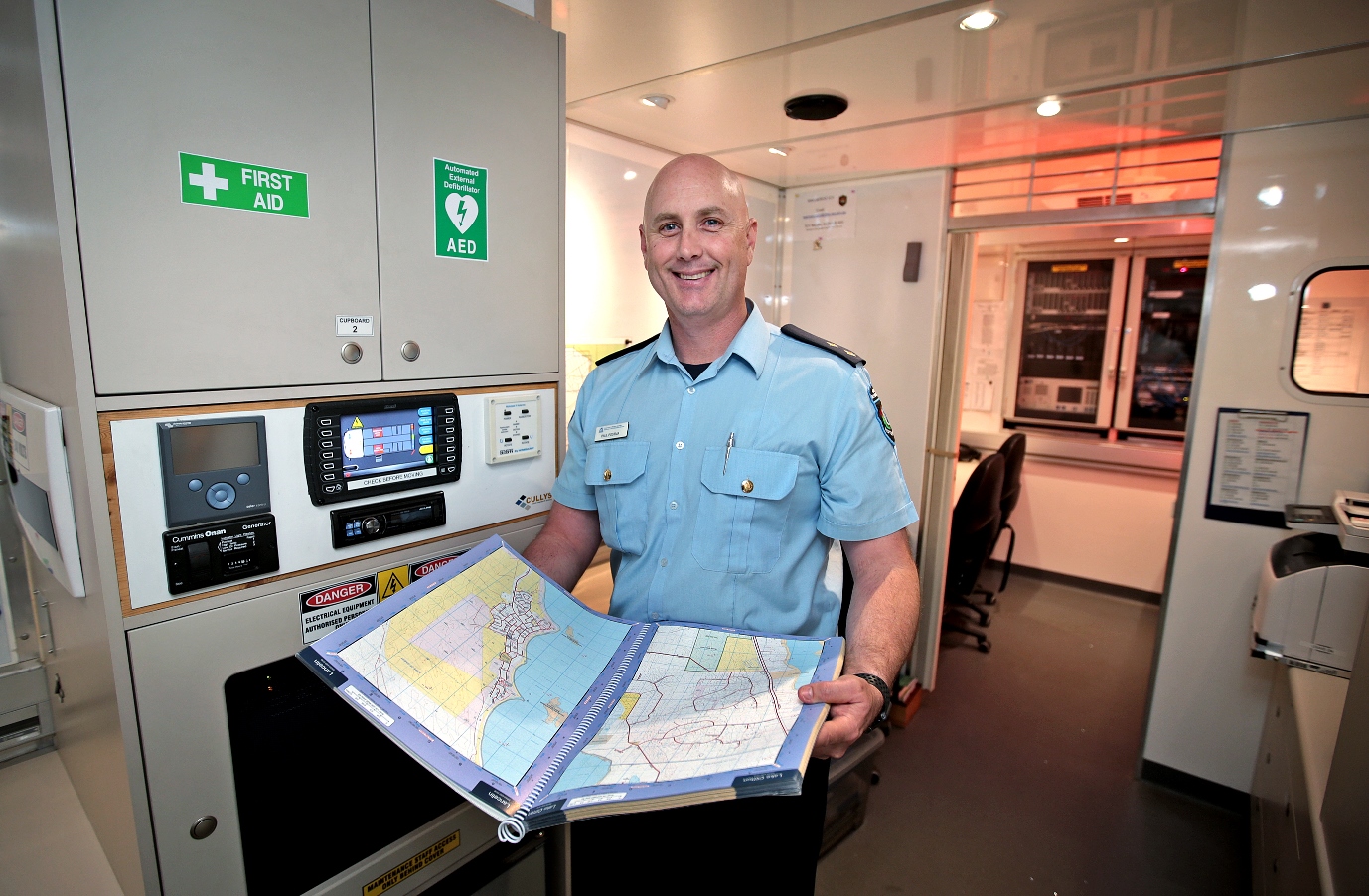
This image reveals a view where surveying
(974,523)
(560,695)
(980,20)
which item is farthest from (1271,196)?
(560,695)

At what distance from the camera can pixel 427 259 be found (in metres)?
1.28

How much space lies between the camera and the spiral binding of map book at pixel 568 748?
81cm

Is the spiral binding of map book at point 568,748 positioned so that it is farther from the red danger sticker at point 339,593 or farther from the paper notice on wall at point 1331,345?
the paper notice on wall at point 1331,345

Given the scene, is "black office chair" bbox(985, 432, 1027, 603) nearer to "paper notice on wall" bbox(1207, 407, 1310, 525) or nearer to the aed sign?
"paper notice on wall" bbox(1207, 407, 1310, 525)

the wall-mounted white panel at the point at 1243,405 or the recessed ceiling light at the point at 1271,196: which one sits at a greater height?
the recessed ceiling light at the point at 1271,196

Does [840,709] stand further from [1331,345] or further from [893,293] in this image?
[1331,345]

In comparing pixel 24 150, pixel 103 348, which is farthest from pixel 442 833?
pixel 24 150

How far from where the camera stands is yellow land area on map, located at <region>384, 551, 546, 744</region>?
984mm

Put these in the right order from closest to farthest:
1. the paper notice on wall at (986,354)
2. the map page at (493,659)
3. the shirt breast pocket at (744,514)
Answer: the map page at (493,659) < the shirt breast pocket at (744,514) < the paper notice on wall at (986,354)

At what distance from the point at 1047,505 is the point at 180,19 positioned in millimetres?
5678

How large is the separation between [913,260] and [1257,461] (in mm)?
1606

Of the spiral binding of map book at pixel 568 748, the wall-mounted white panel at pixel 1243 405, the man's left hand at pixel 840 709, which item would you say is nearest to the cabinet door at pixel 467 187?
the spiral binding of map book at pixel 568 748

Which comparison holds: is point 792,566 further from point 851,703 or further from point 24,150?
point 24,150

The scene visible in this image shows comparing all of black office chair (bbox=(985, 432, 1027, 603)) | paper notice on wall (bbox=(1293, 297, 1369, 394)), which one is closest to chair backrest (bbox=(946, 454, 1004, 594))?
black office chair (bbox=(985, 432, 1027, 603))
